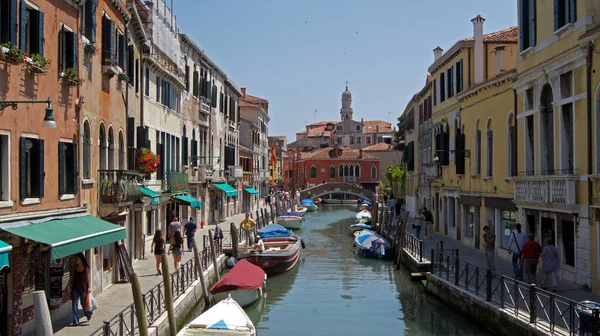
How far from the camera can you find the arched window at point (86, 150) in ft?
44.4

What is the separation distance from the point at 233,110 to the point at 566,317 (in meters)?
33.4

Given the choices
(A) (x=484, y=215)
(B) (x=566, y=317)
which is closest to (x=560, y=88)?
(B) (x=566, y=317)

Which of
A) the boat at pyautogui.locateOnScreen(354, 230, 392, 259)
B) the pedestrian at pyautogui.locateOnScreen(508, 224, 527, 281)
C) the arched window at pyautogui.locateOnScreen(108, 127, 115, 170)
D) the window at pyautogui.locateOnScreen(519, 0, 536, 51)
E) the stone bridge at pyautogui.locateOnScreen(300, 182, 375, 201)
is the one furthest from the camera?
the stone bridge at pyautogui.locateOnScreen(300, 182, 375, 201)

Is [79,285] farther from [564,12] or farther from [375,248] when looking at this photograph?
[375,248]

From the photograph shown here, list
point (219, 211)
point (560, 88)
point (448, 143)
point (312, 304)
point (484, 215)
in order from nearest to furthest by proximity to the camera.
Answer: point (560, 88) → point (312, 304) → point (484, 215) → point (448, 143) → point (219, 211)

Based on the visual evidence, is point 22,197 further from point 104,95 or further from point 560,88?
point 560,88

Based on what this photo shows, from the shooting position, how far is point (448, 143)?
26.9m

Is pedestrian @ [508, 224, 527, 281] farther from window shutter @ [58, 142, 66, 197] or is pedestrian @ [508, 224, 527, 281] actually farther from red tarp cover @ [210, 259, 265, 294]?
window shutter @ [58, 142, 66, 197]

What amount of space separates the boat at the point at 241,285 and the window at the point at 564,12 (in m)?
9.23

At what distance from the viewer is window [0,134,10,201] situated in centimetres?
971

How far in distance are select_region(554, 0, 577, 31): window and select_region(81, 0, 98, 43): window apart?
9.85 m

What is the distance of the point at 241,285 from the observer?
1614 cm

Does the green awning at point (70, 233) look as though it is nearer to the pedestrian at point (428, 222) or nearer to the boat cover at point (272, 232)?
the pedestrian at point (428, 222)

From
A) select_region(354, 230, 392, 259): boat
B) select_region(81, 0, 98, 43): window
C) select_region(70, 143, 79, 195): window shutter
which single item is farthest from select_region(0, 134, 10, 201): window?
select_region(354, 230, 392, 259): boat
